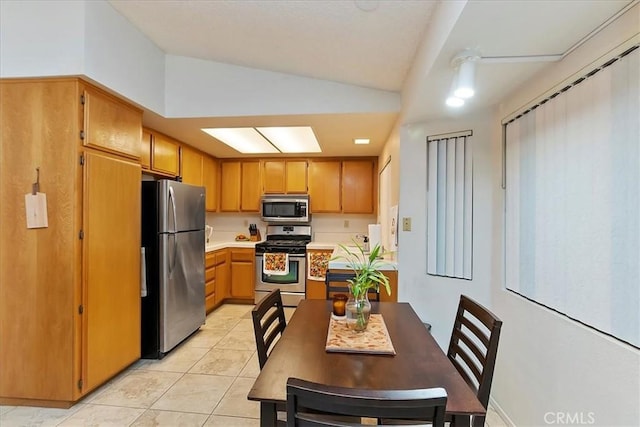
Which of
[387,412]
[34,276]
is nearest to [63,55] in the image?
[34,276]

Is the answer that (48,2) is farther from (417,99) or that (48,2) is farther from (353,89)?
(417,99)

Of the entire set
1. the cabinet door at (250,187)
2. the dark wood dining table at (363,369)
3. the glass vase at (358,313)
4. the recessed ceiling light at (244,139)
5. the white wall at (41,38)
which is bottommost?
the dark wood dining table at (363,369)

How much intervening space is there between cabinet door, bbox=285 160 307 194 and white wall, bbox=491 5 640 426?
9.24 feet

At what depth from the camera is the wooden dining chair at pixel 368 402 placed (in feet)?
2.22

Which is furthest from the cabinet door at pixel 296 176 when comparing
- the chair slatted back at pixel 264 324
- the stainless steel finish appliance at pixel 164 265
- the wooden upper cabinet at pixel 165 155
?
the chair slatted back at pixel 264 324

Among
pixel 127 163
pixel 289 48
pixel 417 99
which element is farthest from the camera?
pixel 127 163

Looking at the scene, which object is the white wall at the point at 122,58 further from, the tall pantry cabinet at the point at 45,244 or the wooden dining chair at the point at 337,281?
the wooden dining chair at the point at 337,281

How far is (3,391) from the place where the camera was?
6.68 feet

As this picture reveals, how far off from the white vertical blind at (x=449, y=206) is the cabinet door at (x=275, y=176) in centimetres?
255

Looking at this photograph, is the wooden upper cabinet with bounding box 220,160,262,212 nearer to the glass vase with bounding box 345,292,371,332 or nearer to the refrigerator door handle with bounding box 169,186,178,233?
the refrigerator door handle with bounding box 169,186,178,233

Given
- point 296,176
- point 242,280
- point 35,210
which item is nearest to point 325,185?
point 296,176

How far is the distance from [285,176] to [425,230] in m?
2.60

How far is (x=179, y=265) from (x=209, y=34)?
1959 mm

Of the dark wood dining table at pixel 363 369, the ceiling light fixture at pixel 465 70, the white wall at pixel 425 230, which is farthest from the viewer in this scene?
the white wall at pixel 425 230
